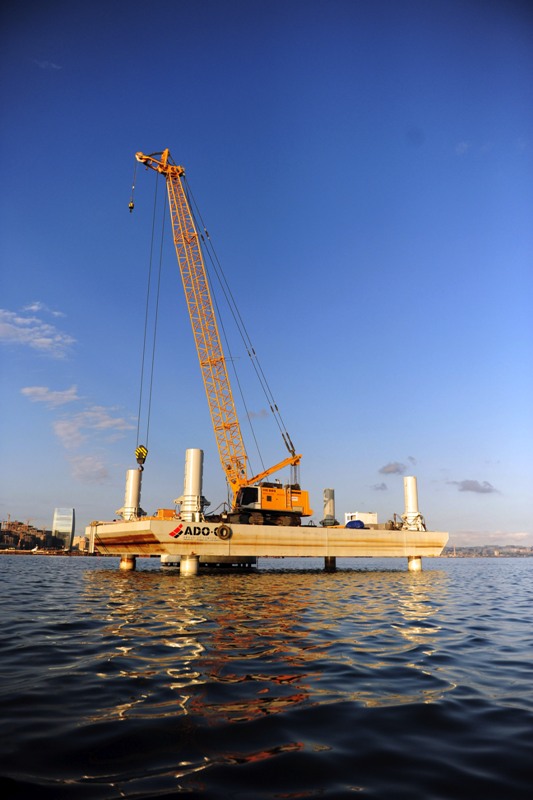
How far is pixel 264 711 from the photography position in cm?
720

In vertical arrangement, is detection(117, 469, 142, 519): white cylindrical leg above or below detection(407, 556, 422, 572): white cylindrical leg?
above

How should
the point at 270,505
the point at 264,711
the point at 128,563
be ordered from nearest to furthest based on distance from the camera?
the point at 264,711 → the point at 128,563 → the point at 270,505

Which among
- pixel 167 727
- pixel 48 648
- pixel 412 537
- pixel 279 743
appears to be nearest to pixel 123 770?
pixel 167 727

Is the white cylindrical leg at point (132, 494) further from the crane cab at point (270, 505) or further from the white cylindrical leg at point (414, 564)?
the white cylindrical leg at point (414, 564)

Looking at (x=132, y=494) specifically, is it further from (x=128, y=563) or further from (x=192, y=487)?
(x=192, y=487)

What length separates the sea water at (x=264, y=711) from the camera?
201 inches

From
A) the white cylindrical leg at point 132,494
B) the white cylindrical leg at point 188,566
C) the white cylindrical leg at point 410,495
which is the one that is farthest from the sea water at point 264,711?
the white cylindrical leg at point 410,495

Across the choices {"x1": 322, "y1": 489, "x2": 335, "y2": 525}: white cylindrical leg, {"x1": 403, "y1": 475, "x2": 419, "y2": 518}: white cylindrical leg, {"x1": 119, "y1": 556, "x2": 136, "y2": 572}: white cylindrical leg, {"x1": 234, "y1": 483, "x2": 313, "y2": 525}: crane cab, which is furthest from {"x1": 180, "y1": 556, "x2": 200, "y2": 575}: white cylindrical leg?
{"x1": 403, "y1": 475, "x2": 419, "y2": 518}: white cylindrical leg

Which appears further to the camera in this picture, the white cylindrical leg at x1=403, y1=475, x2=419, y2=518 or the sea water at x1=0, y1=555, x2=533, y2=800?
the white cylindrical leg at x1=403, y1=475, x2=419, y2=518

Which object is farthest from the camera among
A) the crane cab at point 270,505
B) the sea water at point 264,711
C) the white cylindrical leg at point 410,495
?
the white cylindrical leg at point 410,495

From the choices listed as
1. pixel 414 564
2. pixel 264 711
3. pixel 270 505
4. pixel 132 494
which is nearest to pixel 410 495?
pixel 414 564

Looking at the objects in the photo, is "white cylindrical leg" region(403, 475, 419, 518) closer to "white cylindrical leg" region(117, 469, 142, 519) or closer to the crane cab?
the crane cab

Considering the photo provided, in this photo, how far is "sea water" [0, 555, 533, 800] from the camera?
511 cm

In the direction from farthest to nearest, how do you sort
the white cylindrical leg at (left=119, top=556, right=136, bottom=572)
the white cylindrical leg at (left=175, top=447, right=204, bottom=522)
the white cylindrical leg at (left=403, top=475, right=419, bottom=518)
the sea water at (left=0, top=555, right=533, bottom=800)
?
the white cylindrical leg at (left=403, top=475, right=419, bottom=518) → the white cylindrical leg at (left=119, top=556, right=136, bottom=572) → the white cylindrical leg at (left=175, top=447, right=204, bottom=522) → the sea water at (left=0, top=555, right=533, bottom=800)
